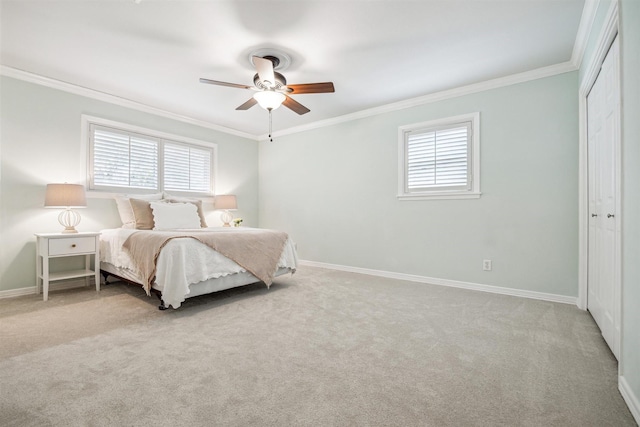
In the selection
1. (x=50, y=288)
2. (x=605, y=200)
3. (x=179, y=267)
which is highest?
(x=605, y=200)

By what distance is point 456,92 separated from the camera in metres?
3.79

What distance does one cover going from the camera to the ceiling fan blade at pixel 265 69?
2522 mm

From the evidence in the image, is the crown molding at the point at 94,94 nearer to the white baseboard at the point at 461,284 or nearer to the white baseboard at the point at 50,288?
the white baseboard at the point at 50,288

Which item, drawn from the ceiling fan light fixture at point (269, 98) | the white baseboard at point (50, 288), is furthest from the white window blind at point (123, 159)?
the ceiling fan light fixture at point (269, 98)

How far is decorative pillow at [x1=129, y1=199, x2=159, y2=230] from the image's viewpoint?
379 cm

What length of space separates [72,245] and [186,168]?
6.80 feet

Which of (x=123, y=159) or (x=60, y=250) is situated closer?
(x=60, y=250)

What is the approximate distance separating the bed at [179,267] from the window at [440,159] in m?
2.17

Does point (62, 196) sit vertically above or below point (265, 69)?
below

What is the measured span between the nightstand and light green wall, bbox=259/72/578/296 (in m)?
2.99

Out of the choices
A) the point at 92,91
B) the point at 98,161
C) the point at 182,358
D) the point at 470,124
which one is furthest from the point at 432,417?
the point at 92,91

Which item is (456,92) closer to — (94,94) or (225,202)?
(225,202)

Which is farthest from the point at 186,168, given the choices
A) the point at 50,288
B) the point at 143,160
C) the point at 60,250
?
the point at 50,288

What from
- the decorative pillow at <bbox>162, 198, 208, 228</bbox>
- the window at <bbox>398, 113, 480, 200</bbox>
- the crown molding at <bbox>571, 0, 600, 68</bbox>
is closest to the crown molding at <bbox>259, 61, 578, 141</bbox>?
the crown molding at <bbox>571, 0, 600, 68</bbox>
